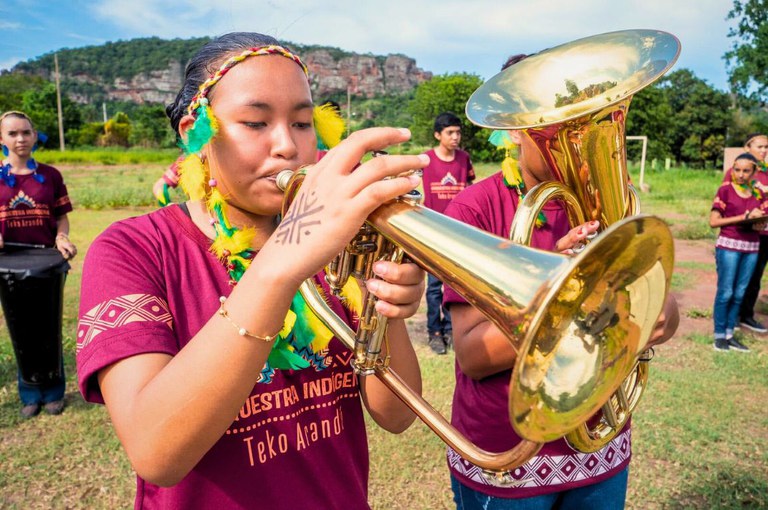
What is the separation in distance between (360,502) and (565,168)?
4.03 feet

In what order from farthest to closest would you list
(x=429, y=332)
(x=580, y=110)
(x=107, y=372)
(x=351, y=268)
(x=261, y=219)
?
(x=429, y=332) → (x=580, y=110) → (x=261, y=219) → (x=351, y=268) → (x=107, y=372)

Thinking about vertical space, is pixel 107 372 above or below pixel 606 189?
below

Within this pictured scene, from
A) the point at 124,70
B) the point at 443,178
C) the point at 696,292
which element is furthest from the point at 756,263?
the point at 124,70

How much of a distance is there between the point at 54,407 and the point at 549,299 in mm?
4953

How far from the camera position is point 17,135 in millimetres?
4848

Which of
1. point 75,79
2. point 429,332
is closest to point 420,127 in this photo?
point 429,332

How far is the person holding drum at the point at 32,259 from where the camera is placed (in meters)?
4.39

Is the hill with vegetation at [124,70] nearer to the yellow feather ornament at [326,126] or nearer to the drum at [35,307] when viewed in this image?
the drum at [35,307]

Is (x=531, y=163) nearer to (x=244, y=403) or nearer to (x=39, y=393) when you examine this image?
(x=244, y=403)

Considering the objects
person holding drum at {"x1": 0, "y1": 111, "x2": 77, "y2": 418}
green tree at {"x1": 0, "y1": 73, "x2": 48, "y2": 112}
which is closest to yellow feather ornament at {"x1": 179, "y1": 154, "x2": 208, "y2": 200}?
person holding drum at {"x1": 0, "y1": 111, "x2": 77, "y2": 418}

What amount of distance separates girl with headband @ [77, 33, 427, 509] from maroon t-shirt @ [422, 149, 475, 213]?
16.9ft

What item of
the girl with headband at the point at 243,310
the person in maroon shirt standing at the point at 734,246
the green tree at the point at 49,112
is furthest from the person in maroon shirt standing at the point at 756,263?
the green tree at the point at 49,112

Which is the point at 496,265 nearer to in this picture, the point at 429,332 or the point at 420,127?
the point at 429,332

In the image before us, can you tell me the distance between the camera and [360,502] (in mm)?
1406
